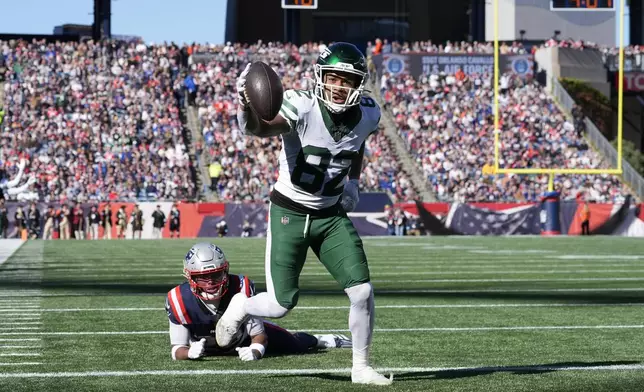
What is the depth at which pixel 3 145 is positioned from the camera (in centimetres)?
3353

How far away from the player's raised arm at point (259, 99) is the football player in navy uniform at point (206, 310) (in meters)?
1.11

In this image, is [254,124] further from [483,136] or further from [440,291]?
[483,136]

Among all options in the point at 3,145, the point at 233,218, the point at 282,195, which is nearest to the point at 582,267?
the point at 282,195

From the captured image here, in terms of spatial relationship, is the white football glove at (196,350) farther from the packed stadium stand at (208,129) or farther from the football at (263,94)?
the packed stadium stand at (208,129)

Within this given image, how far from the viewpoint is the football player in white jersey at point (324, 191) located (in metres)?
5.48

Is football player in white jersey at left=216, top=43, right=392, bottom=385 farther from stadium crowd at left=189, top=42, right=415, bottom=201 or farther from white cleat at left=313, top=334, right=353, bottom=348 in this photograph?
stadium crowd at left=189, top=42, right=415, bottom=201

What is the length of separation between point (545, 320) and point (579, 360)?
87.1 inches

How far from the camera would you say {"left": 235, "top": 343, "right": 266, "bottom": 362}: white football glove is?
619 cm

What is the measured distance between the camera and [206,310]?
6.33 meters

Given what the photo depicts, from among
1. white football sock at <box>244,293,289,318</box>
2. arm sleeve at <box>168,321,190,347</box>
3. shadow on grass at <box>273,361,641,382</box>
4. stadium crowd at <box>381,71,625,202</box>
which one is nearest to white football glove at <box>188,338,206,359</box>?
arm sleeve at <box>168,321,190,347</box>

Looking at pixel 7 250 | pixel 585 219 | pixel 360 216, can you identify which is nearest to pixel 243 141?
pixel 360 216

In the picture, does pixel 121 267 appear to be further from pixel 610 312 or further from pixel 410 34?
pixel 410 34

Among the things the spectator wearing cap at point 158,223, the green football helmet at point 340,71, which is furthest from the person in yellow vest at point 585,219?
the green football helmet at point 340,71

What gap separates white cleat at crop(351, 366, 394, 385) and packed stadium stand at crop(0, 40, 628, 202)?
2768 cm
